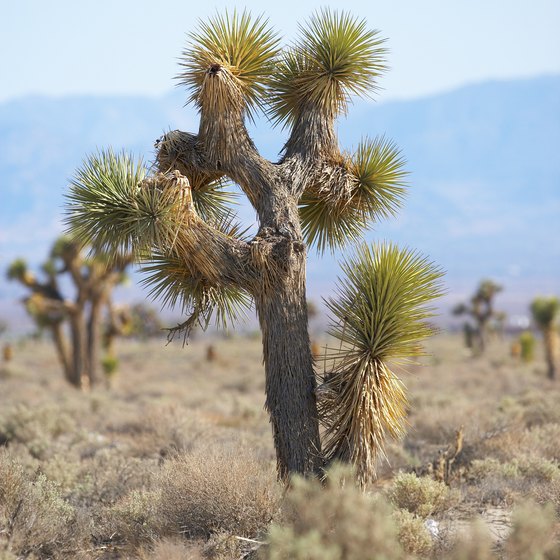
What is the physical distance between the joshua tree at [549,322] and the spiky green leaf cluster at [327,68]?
18.9m

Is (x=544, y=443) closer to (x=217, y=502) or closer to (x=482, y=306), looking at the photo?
(x=217, y=502)

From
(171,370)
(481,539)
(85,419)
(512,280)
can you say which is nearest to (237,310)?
(481,539)

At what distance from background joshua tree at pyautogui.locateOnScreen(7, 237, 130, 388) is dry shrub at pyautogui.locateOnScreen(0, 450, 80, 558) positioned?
1406 centimetres

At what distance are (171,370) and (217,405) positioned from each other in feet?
46.4

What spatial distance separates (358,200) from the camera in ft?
27.9

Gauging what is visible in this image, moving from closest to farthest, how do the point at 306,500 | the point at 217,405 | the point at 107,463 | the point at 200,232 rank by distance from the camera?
the point at 306,500
the point at 200,232
the point at 107,463
the point at 217,405

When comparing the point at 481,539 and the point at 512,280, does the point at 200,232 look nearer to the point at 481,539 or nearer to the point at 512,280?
the point at 481,539

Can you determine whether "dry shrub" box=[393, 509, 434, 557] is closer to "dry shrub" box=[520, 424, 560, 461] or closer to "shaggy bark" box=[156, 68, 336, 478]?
"shaggy bark" box=[156, 68, 336, 478]

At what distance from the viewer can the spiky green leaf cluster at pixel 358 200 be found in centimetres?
838

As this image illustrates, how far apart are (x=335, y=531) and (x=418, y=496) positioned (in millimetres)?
2908

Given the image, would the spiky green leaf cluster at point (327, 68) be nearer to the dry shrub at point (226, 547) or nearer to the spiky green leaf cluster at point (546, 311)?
the dry shrub at point (226, 547)

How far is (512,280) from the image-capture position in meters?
176

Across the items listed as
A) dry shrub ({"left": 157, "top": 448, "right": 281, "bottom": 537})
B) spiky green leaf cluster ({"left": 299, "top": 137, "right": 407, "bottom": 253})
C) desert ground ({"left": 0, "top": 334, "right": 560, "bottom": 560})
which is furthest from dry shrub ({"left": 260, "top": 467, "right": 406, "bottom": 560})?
spiky green leaf cluster ({"left": 299, "top": 137, "right": 407, "bottom": 253})

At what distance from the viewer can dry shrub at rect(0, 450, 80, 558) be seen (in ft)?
21.1
